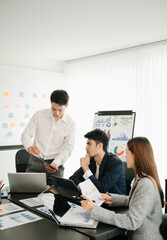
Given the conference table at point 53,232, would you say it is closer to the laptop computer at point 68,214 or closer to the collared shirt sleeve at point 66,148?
the laptop computer at point 68,214

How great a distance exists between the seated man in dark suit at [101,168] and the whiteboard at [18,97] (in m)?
2.64

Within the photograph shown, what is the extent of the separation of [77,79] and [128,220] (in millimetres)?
4194

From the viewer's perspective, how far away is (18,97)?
5027mm

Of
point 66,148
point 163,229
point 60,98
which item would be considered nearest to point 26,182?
point 66,148

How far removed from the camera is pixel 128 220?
1604 mm

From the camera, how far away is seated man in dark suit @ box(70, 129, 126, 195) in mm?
2285

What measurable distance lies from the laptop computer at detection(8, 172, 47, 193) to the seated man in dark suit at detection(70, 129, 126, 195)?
350 millimetres

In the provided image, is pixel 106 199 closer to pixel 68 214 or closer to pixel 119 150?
pixel 68 214

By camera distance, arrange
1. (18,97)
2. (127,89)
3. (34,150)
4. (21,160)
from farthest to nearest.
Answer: (18,97) < (127,89) < (21,160) < (34,150)

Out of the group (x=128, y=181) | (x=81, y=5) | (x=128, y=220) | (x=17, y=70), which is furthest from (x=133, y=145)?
(x=17, y=70)

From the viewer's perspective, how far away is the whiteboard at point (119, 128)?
394 cm

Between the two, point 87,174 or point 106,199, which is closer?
point 106,199

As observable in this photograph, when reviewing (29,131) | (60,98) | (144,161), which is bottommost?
(144,161)

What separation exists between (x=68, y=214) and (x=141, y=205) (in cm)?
47
